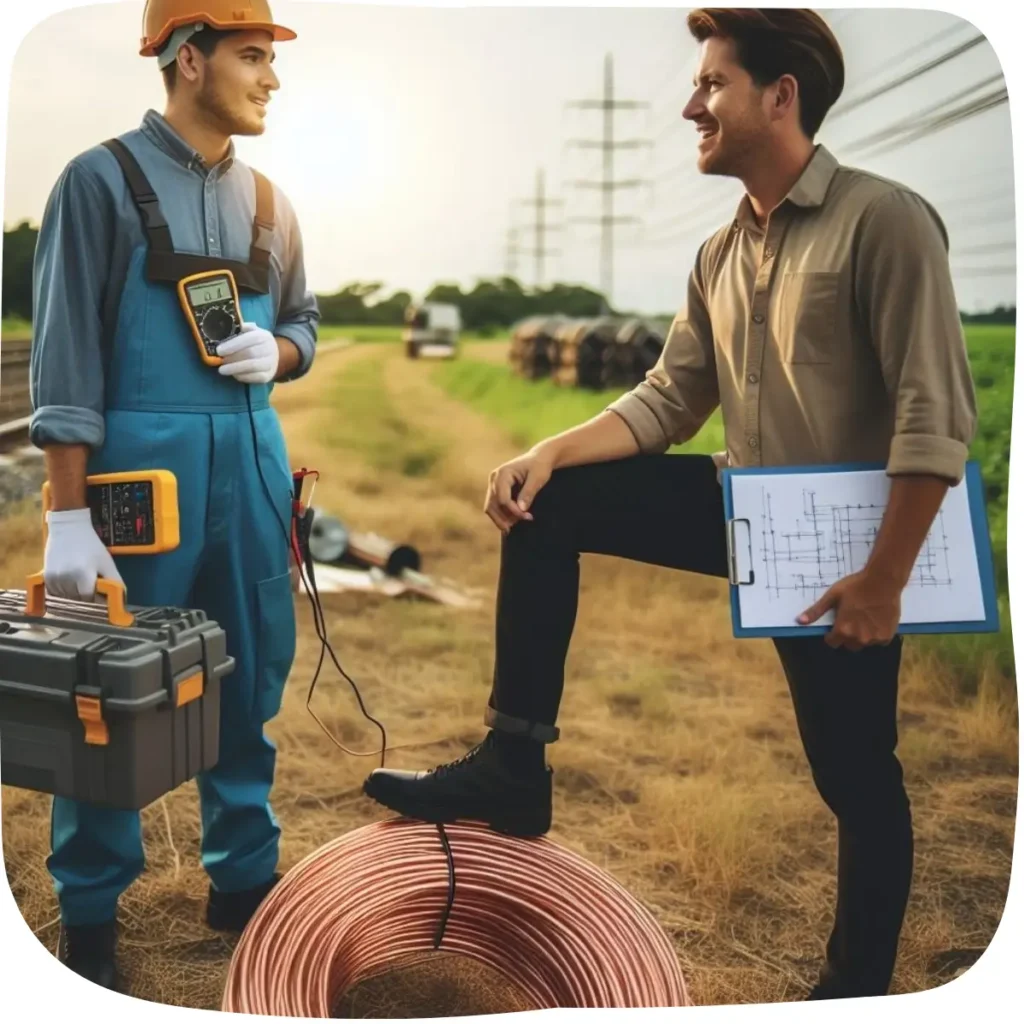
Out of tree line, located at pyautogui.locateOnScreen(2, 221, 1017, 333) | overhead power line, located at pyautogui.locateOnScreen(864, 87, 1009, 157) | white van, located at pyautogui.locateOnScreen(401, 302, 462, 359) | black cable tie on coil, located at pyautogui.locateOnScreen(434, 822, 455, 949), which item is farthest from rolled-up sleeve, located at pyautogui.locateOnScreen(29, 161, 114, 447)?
overhead power line, located at pyautogui.locateOnScreen(864, 87, 1009, 157)

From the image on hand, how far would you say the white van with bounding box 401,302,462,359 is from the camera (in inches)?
111

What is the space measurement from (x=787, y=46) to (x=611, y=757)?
1540mm

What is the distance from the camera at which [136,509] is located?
8.27 feet

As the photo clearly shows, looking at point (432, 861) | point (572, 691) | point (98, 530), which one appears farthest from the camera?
point (572, 691)

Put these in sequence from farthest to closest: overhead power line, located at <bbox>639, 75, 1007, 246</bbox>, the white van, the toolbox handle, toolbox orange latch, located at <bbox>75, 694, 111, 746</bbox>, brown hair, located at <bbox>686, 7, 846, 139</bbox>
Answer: the white van
overhead power line, located at <bbox>639, 75, 1007, 246</bbox>
brown hair, located at <bbox>686, 7, 846, 139</bbox>
the toolbox handle
toolbox orange latch, located at <bbox>75, 694, 111, 746</bbox>

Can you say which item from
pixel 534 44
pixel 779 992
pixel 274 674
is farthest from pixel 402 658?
pixel 534 44

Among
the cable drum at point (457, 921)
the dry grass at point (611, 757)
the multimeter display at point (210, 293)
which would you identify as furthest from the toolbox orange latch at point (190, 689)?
the multimeter display at point (210, 293)

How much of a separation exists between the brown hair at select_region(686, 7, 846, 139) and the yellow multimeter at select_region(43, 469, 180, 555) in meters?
1.41

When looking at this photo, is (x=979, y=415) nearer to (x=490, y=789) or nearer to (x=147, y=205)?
(x=490, y=789)

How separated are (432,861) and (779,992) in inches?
31.2

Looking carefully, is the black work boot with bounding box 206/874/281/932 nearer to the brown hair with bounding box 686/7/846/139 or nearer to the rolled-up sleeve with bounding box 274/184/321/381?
the rolled-up sleeve with bounding box 274/184/321/381

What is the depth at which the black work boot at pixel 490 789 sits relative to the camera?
106 inches

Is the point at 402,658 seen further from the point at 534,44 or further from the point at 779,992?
the point at 534,44

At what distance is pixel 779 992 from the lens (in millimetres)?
2758
